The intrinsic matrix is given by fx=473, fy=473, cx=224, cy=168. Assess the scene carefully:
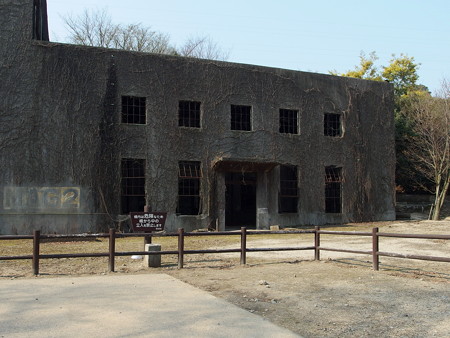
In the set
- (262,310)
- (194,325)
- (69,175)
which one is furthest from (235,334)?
(69,175)

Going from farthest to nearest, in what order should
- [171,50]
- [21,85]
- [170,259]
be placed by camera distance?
1. [171,50]
2. [21,85]
3. [170,259]

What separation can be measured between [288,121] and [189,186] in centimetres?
595

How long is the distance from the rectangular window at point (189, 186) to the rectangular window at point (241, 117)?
8.72 feet

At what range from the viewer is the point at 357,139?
79.2ft

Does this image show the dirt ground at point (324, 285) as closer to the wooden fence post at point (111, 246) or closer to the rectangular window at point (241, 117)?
the wooden fence post at point (111, 246)

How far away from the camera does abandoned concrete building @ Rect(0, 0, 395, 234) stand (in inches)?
727

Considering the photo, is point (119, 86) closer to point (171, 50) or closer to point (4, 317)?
point (4, 317)

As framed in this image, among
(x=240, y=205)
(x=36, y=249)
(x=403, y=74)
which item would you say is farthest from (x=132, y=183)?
(x=403, y=74)

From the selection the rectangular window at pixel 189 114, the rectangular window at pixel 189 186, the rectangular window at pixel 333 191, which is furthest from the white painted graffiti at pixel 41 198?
→ the rectangular window at pixel 333 191

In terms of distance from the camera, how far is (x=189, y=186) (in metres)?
20.7

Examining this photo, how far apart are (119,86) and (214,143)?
15.6 feet

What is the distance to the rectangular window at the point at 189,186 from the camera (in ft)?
67.3

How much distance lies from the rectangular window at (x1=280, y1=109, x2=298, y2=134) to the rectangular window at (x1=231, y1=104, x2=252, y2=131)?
1.74 m

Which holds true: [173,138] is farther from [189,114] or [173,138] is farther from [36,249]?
[36,249]
